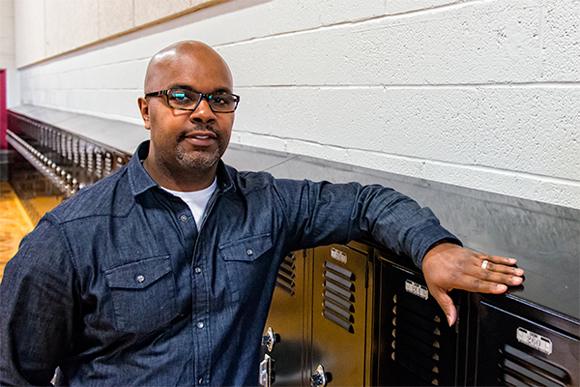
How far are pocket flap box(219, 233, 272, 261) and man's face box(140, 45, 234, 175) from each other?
21 cm

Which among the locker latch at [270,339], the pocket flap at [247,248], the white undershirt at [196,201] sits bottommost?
the locker latch at [270,339]

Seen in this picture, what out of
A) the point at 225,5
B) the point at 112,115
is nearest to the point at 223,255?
the point at 225,5

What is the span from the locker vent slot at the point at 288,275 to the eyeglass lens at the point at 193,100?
56 centimetres

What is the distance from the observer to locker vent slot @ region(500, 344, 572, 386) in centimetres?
90

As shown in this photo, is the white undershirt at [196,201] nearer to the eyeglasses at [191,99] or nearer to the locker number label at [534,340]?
the eyeglasses at [191,99]

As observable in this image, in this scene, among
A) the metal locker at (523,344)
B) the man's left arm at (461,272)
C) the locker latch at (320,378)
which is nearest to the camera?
the metal locker at (523,344)

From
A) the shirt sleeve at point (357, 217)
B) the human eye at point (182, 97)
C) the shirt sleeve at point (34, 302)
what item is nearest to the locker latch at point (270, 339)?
the shirt sleeve at point (357, 217)

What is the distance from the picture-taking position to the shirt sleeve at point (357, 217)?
3.92 ft

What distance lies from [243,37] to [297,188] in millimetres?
1609

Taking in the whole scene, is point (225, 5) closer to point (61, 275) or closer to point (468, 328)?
point (61, 275)

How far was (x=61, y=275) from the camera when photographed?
1166mm

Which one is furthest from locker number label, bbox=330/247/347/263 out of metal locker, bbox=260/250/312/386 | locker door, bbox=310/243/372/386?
metal locker, bbox=260/250/312/386

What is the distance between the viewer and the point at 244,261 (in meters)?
1.36

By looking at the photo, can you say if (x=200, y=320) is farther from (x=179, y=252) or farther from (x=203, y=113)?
(x=203, y=113)
